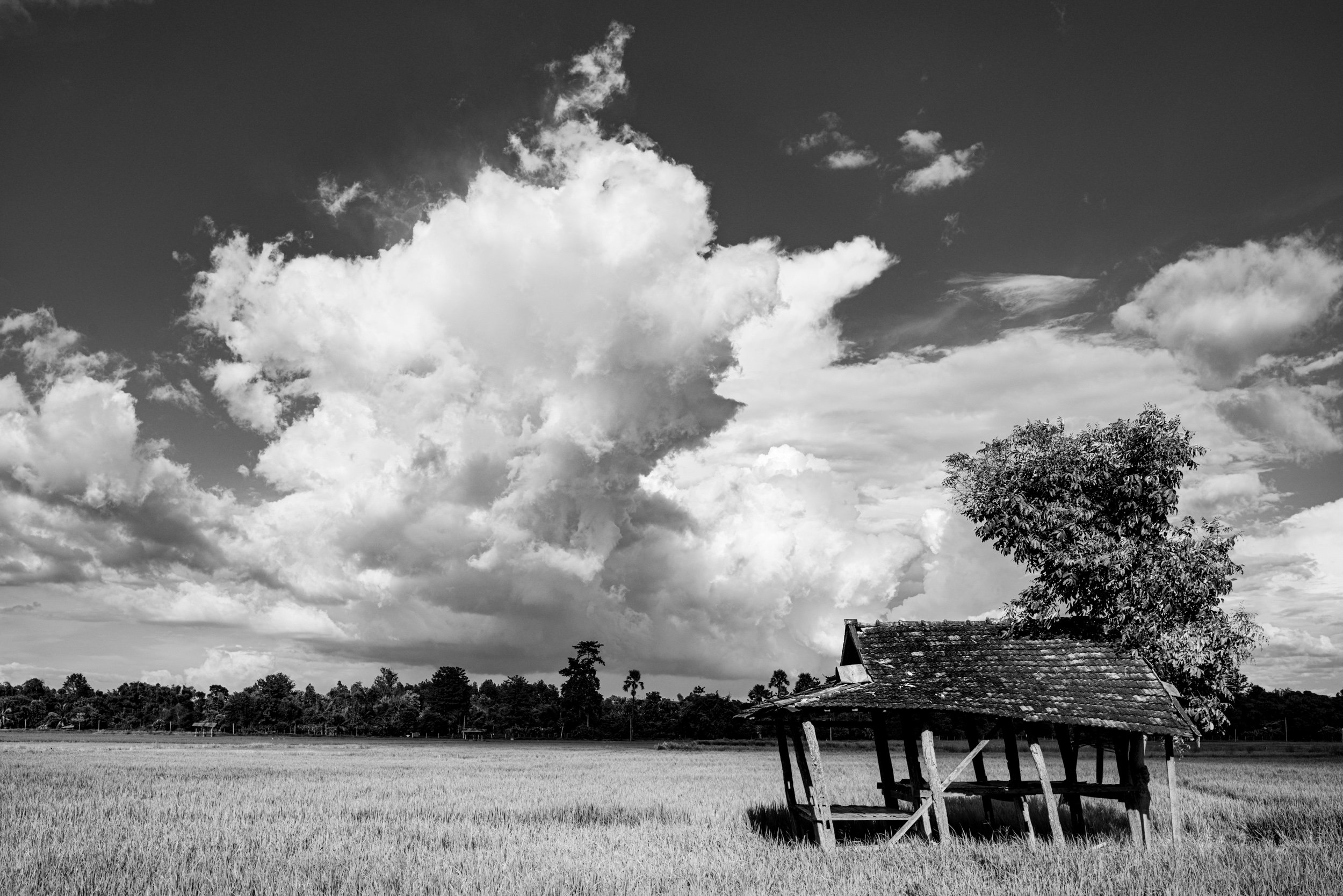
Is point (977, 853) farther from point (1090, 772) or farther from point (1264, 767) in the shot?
point (1264, 767)

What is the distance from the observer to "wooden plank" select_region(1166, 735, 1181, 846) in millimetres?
16812

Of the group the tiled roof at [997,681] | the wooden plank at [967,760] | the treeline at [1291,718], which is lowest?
the treeline at [1291,718]

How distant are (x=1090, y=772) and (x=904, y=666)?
4071cm

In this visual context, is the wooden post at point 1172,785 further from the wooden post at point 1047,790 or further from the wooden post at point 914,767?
the wooden post at point 914,767

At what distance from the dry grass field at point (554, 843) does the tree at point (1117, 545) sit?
4.05 meters

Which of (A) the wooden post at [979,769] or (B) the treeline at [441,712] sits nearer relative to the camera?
(A) the wooden post at [979,769]

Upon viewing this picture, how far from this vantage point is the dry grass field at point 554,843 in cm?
1266

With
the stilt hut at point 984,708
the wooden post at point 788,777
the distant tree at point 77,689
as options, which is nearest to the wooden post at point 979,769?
the stilt hut at point 984,708

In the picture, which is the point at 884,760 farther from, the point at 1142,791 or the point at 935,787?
the point at 1142,791

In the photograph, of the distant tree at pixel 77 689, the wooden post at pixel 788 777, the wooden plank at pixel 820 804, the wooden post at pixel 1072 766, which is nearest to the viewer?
the wooden plank at pixel 820 804

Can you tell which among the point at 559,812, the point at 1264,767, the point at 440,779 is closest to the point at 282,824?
the point at 559,812

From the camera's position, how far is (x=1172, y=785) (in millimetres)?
17312

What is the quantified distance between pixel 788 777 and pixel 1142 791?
7.37 m

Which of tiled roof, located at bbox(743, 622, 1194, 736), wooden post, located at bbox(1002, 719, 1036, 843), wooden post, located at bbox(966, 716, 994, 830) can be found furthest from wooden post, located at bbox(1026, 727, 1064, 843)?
wooden post, located at bbox(966, 716, 994, 830)
